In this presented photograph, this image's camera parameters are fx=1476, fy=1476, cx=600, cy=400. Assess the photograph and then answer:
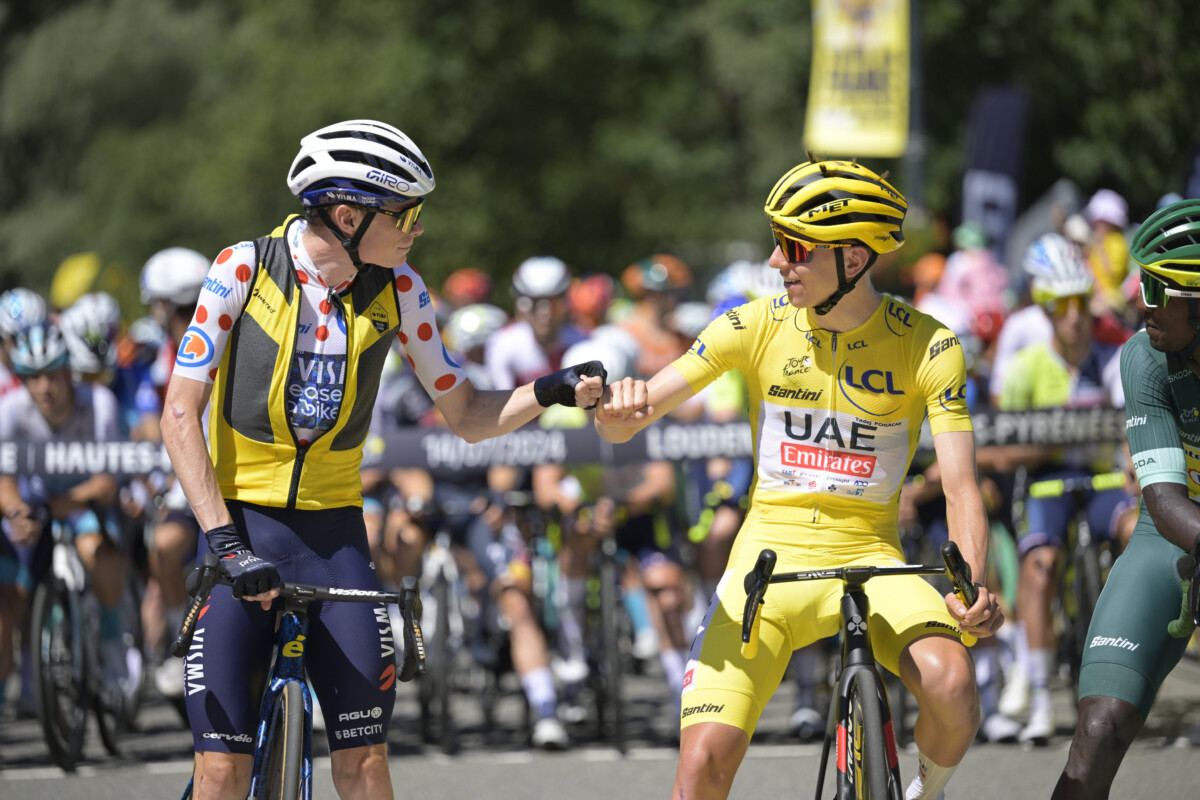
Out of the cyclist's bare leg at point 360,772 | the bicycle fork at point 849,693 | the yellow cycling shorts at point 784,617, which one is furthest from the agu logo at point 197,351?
the bicycle fork at point 849,693

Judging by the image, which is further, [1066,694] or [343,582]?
[1066,694]

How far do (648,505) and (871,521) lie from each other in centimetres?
367

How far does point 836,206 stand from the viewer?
15.2 ft

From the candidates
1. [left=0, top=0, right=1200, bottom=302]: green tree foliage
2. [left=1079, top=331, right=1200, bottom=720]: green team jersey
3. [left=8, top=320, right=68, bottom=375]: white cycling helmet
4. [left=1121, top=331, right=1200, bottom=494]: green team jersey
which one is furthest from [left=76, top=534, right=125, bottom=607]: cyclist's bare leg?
[left=0, top=0, right=1200, bottom=302]: green tree foliage

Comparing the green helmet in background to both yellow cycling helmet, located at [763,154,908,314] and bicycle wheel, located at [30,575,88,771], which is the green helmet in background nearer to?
yellow cycling helmet, located at [763,154,908,314]

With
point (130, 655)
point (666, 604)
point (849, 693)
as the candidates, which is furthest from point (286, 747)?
point (130, 655)

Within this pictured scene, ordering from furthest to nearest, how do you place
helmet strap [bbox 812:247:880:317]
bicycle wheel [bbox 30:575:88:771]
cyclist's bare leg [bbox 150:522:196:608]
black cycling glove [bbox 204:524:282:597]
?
cyclist's bare leg [bbox 150:522:196:608], bicycle wheel [bbox 30:575:88:771], helmet strap [bbox 812:247:880:317], black cycling glove [bbox 204:524:282:597]

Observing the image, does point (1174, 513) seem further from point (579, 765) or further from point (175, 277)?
point (175, 277)

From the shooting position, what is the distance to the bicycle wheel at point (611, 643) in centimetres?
793

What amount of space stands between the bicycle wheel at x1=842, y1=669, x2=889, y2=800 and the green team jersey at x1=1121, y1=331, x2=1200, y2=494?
1103 mm

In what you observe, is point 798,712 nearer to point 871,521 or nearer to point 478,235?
point 871,521

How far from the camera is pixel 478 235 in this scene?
27.8 meters

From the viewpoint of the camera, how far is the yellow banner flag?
15742 mm

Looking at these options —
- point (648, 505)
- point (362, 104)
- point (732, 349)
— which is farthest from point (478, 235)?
point (732, 349)
